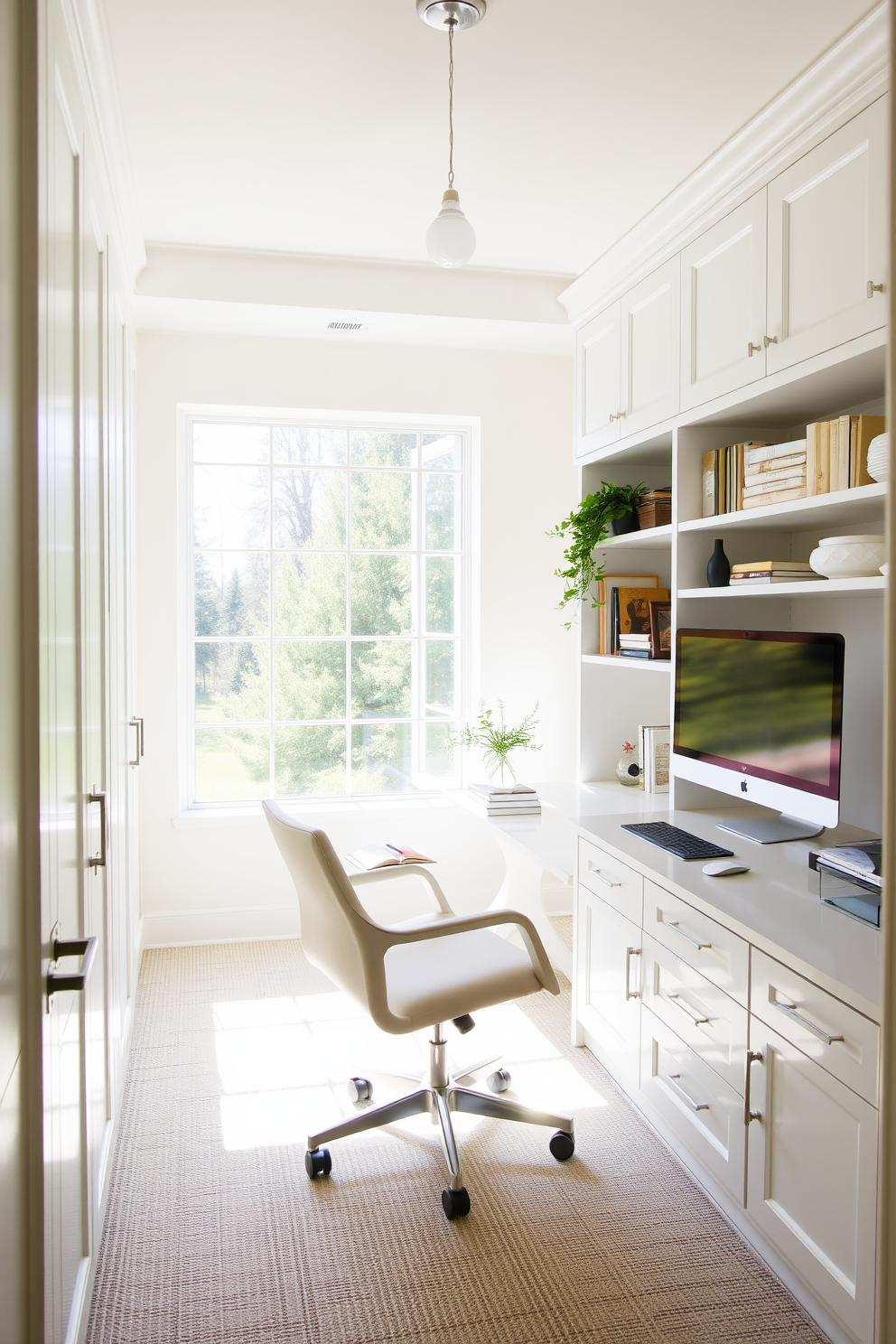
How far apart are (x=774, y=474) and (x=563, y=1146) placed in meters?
1.77

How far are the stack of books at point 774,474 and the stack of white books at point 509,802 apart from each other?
129 cm

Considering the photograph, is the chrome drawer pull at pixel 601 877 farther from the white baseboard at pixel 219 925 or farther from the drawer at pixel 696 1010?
the white baseboard at pixel 219 925

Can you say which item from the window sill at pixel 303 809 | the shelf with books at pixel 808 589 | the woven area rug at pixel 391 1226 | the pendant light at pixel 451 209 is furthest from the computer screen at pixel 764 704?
the window sill at pixel 303 809

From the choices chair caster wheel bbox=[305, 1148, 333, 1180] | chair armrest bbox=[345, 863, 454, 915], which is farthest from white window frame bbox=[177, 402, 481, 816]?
chair caster wheel bbox=[305, 1148, 333, 1180]

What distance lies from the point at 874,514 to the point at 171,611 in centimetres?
263

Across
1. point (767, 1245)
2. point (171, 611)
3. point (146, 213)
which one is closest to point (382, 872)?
point (767, 1245)

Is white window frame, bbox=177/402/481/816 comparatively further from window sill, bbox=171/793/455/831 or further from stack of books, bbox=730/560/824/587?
stack of books, bbox=730/560/824/587

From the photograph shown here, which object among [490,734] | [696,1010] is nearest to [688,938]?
[696,1010]

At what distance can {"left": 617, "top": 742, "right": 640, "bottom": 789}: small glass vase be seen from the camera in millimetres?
3369

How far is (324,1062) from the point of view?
2814mm

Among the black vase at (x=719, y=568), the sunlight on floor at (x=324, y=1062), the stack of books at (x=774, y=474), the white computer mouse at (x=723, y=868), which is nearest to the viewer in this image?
the white computer mouse at (x=723, y=868)

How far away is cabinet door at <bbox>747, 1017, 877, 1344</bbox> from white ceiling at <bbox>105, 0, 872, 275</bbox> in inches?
85.3

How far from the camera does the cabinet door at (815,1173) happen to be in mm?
1525

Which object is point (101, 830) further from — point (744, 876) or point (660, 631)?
point (660, 631)
